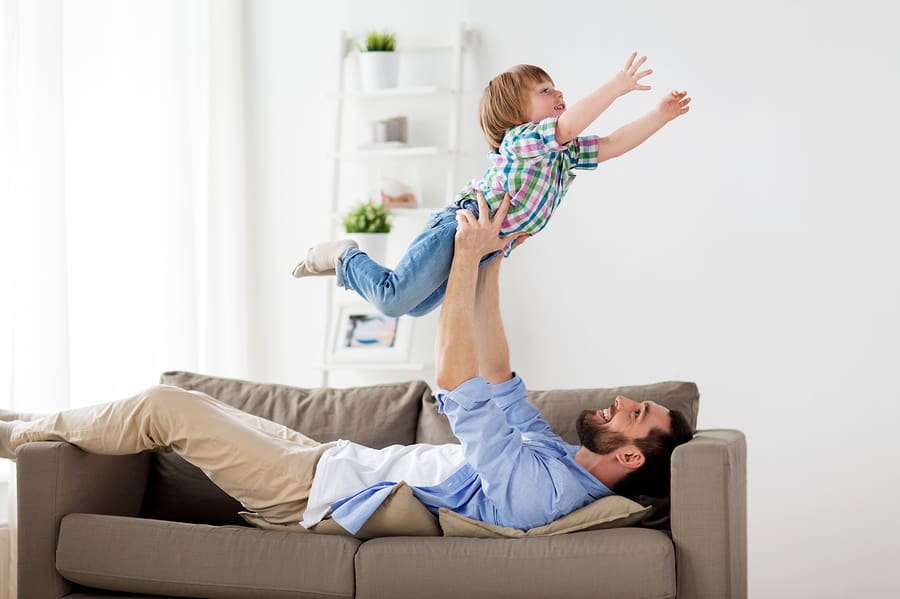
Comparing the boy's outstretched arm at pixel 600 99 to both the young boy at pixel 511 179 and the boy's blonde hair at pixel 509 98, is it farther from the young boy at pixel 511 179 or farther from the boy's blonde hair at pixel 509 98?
the boy's blonde hair at pixel 509 98

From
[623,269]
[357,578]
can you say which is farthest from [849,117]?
[357,578]

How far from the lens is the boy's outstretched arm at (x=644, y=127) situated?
2.61m

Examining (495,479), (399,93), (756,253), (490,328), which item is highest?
(399,93)

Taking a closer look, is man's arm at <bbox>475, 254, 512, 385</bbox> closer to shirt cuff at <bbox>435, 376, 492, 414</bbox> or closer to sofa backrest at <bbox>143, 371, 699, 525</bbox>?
sofa backrest at <bbox>143, 371, 699, 525</bbox>

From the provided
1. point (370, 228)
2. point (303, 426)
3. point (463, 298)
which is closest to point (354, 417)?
point (303, 426)

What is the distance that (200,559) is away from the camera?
2479 millimetres

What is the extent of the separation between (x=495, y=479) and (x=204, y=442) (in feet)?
2.56

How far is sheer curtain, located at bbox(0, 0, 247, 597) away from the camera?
3.37m

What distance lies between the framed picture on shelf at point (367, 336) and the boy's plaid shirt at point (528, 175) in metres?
1.50

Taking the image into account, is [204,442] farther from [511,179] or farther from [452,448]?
[511,179]

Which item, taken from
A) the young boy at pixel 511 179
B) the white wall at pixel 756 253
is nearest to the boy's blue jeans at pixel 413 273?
the young boy at pixel 511 179

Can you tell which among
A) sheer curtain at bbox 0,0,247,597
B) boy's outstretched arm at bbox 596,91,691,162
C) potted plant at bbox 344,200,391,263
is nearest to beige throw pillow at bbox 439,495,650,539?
boy's outstretched arm at bbox 596,91,691,162

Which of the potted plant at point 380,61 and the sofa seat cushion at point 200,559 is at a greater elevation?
the potted plant at point 380,61

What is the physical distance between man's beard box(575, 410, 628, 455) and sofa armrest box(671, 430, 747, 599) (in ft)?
0.73
